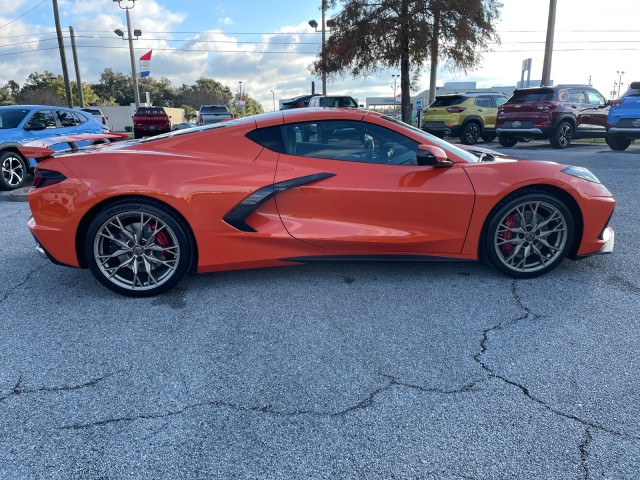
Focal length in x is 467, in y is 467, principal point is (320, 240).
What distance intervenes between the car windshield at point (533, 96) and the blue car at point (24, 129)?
1113cm

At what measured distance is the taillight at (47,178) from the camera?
3.42m

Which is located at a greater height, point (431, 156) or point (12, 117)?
point (12, 117)

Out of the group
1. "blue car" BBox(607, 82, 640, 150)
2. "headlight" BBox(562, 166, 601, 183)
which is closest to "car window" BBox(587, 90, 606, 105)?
"blue car" BBox(607, 82, 640, 150)

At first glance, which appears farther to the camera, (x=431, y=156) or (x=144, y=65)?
(x=144, y=65)

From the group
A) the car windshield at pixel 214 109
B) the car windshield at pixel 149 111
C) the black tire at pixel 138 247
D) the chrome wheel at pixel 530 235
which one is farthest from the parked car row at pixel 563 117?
the car windshield at pixel 149 111

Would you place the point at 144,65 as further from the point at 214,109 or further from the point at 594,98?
the point at 594,98

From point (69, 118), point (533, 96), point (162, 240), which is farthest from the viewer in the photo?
point (533, 96)

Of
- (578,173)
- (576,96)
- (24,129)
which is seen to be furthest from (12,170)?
(576,96)

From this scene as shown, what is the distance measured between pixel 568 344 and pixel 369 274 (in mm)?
1616

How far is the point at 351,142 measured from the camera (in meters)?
3.63

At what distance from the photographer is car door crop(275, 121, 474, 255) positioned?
351cm

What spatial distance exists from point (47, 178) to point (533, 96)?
13.2m

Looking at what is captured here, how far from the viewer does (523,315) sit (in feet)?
10.4

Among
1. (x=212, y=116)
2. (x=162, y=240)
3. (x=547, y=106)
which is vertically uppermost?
(x=547, y=106)
